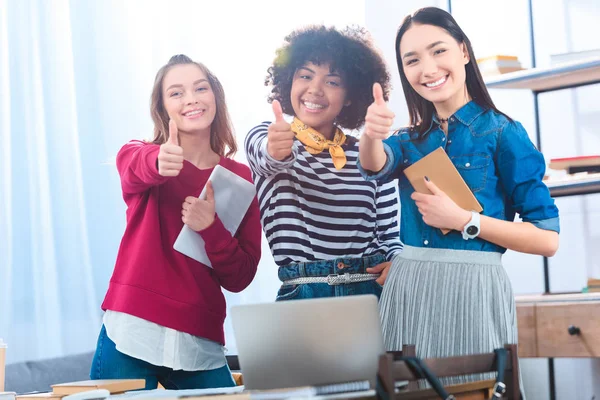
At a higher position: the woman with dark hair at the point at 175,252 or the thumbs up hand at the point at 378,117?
the thumbs up hand at the point at 378,117

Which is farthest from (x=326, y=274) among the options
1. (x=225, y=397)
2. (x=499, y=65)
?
(x=499, y=65)

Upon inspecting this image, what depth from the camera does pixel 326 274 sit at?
1.95 metres

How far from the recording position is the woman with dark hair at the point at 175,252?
198 cm

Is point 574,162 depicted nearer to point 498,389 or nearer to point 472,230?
point 472,230

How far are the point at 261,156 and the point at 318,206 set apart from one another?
0.20 meters

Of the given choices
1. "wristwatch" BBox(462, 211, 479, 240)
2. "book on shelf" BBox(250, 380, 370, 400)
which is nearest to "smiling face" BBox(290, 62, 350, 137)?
"wristwatch" BBox(462, 211, 479, 240)

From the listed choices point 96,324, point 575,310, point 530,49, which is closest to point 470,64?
point 575,310

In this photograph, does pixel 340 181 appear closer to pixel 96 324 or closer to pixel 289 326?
pixel 289 326

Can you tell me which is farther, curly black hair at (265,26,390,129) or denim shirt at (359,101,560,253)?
curly black hair at (265,26,390,129)

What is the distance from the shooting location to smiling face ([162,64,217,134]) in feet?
6.97

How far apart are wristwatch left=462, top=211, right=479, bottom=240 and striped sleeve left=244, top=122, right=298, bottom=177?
0.52 m

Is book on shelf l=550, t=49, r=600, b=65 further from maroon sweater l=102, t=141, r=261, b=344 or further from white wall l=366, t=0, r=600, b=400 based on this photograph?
maroon sweater l=102, t=141, r=261, b=344

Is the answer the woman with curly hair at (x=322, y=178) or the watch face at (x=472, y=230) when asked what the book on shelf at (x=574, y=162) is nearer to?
the woman with curly hair at (x=322, y=178)

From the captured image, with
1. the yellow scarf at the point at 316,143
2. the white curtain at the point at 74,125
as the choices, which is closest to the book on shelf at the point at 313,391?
the yellow scarf at the point at 316,143
